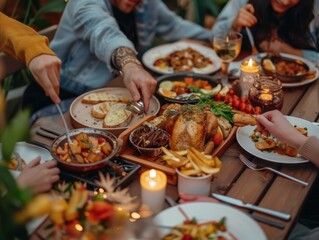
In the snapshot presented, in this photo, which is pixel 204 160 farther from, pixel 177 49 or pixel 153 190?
pixel 177 49

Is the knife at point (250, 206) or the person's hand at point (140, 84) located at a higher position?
the knife at point (250, 206)

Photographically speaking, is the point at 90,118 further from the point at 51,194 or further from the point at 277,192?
the point at 277,192

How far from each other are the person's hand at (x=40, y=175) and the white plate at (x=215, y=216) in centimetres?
38

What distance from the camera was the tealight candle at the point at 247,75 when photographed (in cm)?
222

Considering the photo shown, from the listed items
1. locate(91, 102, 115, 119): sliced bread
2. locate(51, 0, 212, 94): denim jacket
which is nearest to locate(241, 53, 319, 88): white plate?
locate(51, 0, 212, 94): denim jacket

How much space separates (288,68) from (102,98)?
3.60 ft

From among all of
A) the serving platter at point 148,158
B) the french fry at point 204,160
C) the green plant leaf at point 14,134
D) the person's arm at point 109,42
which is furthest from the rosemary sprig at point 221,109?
the green plant leaf at point 14,134

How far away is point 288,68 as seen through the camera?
2.53 m

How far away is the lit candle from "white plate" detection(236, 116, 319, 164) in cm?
50

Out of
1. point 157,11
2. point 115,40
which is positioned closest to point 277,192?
point 115,40

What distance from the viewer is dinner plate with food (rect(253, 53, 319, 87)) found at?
7.91 feet

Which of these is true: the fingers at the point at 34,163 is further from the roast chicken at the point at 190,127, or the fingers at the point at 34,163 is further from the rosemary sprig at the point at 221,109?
the rosemary sprig at the point at 221,109

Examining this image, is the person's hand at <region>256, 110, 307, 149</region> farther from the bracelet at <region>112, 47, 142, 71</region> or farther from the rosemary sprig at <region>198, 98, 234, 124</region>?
the bracelet at <region>112, 47, 142, 71</region>

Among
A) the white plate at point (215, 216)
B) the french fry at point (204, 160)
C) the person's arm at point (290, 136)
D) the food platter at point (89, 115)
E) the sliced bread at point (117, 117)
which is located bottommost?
the food platter at point (89, 115)
